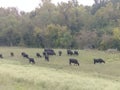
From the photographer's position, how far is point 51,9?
89.6 metres

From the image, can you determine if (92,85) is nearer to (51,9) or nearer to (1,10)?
(51,9)

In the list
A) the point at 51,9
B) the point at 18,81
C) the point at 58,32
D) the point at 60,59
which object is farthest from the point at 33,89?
the point at 51,9

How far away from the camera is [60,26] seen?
81312 millimetres

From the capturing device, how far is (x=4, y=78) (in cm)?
2058

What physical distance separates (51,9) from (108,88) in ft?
236

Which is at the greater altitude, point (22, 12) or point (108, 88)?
point (22, 12)

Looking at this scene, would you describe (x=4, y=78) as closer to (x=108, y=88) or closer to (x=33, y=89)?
(x=33, y=89)

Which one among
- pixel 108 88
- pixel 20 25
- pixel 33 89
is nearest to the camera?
pixel 33 89

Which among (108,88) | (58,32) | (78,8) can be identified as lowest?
(108,88)

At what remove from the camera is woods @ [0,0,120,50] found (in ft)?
251

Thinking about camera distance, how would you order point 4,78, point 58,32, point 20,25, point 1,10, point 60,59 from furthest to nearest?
point 1,10 → point 20,25 → point 58,32 → point 60,59 → point 4,78

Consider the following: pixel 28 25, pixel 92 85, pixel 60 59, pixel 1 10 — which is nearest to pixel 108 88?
pixel 92 85

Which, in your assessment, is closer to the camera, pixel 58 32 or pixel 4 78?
pixel 4 78

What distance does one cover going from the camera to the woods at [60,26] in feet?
251
